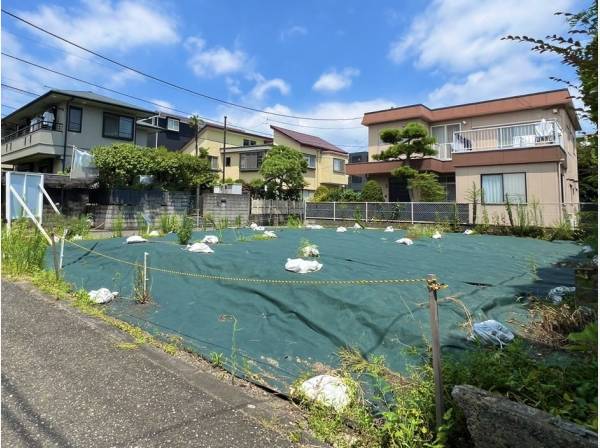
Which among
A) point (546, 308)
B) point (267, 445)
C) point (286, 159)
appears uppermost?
point (286, 159)

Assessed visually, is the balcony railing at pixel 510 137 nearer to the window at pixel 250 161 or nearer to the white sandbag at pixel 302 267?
the white sandbag at pixel 302 267

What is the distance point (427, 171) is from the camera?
1593cm

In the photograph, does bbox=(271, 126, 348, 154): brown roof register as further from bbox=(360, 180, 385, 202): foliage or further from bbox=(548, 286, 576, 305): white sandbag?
bbox=(548, 286, 576, 305): white sandbag

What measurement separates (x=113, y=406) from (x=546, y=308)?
373 cm

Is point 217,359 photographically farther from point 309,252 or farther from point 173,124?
point 173,124

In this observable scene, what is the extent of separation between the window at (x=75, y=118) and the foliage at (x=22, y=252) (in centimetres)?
1268

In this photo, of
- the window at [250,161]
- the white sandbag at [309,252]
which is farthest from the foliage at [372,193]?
the white sandbag at [309,252]

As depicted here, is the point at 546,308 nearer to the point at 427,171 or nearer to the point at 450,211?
the point at 450,211

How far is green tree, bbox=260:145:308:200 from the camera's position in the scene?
57.0 feet

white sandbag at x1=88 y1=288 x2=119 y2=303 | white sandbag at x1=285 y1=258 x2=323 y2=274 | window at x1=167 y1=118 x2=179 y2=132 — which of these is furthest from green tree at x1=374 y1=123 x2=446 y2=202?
window at x1=167 y1=118 x2=179 y2=132

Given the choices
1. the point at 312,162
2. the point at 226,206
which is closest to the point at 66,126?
the point at 226,206

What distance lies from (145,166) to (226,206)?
145 inches

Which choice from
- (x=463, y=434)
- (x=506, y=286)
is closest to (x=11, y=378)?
(x=463, y=434)

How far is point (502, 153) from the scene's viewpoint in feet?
41.4
